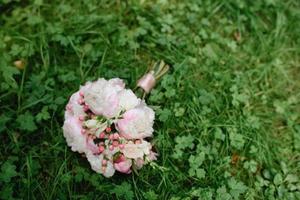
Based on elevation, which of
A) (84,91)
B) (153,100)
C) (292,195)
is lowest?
(292,195)

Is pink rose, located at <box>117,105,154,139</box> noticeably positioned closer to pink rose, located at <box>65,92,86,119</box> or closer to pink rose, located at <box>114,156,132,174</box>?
pink rose, located at <box>114,156,132,174</box>

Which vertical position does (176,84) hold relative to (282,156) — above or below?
above

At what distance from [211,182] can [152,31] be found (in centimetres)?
125

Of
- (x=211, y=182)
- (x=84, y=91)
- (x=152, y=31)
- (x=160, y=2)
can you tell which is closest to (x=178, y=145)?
(x=211, y=182)

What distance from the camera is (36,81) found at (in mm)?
3076

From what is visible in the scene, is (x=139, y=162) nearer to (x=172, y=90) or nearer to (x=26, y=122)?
(x=172, y=90)

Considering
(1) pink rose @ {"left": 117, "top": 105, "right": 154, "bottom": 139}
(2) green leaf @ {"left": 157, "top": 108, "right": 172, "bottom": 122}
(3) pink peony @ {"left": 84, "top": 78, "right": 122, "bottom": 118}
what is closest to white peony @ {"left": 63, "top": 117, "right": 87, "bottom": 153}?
(3) pink peony @ {"left": 84, "top": 78, "right": 122, "bottom": 118}

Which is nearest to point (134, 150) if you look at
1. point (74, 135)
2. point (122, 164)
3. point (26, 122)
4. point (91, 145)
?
point (122, 164)

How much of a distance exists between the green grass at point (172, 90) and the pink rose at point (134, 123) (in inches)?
12.0

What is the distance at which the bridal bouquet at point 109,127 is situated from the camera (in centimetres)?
266

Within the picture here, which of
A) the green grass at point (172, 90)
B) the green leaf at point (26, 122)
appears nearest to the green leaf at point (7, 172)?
the green grass at point (172, 90)

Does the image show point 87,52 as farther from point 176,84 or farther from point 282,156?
point 282,156

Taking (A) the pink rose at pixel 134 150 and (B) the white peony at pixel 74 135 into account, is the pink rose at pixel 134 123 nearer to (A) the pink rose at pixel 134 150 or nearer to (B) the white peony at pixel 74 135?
(A) the pink rose at pixel 134 150

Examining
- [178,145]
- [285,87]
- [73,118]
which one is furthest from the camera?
[285,87]
